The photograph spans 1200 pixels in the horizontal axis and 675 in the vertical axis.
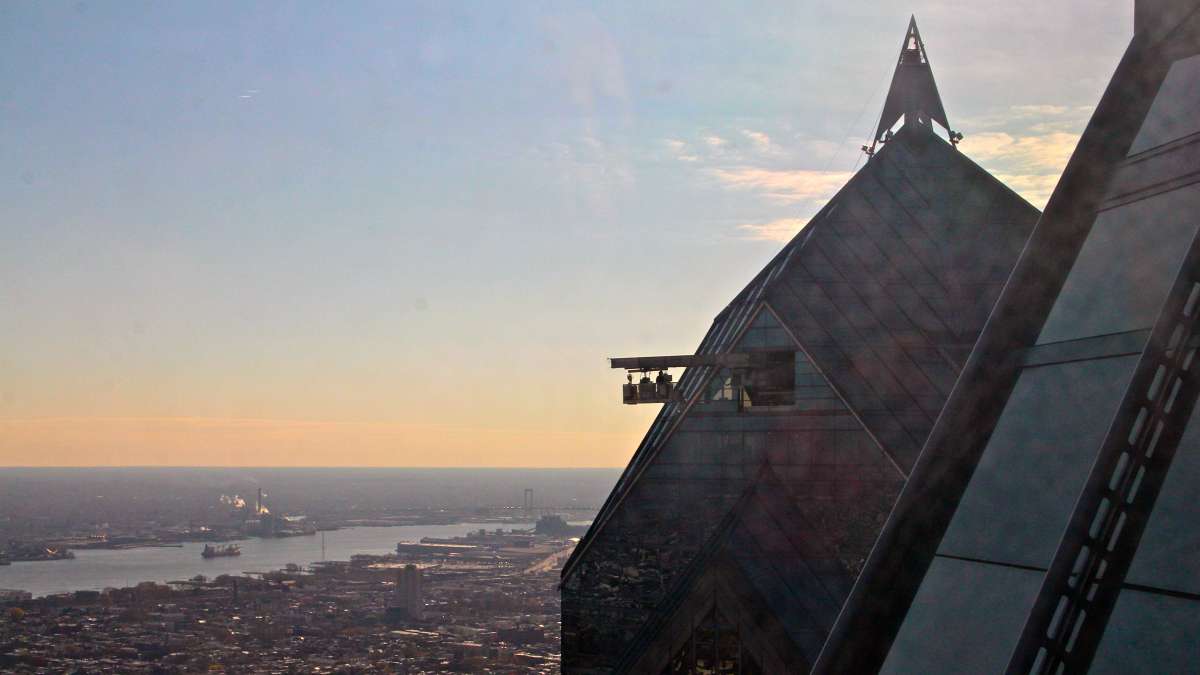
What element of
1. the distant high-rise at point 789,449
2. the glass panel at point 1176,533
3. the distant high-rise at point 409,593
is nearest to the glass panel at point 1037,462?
the glass panel at point 1176,533

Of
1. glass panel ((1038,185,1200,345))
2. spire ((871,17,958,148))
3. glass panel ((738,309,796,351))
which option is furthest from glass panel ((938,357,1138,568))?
spire ((871,17,958,148))

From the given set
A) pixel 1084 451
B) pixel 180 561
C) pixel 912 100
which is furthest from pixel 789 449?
pixel 180 561

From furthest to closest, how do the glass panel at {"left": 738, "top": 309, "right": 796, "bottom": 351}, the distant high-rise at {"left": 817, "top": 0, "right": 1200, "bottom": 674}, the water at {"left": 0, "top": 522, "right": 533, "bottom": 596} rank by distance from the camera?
the water at {"left": 0, "top": 522, "right": 533, "bottom": 596}
the glass panel at {"left": 738, "top": 309, "right": 796, "bottom": 351}
the distant high-rise at {"left": 817, "top": 0, "right": 1200, "bottom": 674}

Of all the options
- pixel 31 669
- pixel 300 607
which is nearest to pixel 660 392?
pixel 31 669

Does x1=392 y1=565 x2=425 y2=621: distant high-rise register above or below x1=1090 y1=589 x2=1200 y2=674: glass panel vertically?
below

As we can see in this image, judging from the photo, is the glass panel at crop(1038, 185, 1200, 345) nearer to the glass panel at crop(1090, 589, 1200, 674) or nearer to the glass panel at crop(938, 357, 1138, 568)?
the glass panel at crop(938, 357, 1138, 568)

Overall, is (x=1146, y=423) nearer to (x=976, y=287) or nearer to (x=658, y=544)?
(x=658, y=544)

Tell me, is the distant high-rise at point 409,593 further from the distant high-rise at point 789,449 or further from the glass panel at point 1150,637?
the glass panel at point 1150,637
